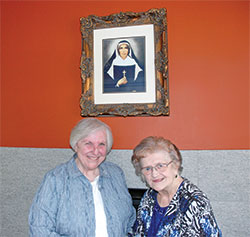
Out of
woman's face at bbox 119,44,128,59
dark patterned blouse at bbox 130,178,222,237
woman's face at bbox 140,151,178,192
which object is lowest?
dark patterned blouse at bbox 130,178,222,237

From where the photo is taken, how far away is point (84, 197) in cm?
152

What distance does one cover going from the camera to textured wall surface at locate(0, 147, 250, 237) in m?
1.84

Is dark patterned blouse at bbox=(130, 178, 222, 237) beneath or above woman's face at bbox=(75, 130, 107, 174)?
beneath

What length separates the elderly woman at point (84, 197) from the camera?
56.9 inches

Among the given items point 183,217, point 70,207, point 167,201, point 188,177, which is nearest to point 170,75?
point 188,177

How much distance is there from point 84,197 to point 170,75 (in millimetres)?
1226

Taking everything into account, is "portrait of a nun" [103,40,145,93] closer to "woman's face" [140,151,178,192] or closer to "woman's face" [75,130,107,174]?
"woman's face" [75,130,107,174]

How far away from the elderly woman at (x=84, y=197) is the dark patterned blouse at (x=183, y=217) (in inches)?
8.9

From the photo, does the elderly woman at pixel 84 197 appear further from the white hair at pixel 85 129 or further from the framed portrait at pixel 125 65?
the framed portrait at pixel 125 65

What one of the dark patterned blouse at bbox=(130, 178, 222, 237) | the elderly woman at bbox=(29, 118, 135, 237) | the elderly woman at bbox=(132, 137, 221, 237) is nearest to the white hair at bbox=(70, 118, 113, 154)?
the elderly woman at bbox=(29, 118, 135, 237)

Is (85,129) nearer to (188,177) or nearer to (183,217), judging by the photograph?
(183,217)

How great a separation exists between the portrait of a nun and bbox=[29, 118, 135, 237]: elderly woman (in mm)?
489

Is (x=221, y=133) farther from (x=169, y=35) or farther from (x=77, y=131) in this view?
(x=77, y=131)

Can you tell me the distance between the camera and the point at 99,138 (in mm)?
1616
